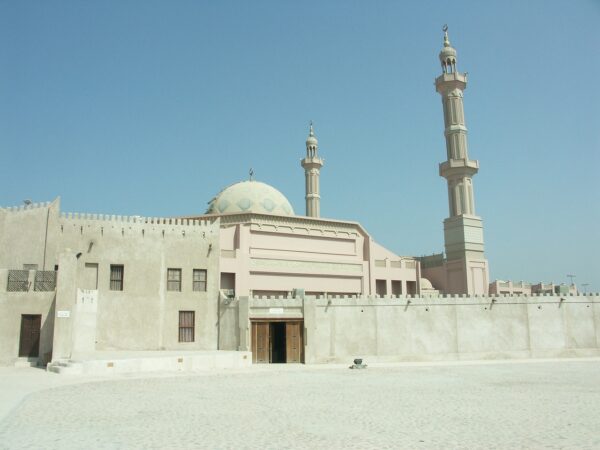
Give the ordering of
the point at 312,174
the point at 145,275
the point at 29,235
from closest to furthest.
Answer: the point at 29,235, the point at 145,275, the point at 312,174

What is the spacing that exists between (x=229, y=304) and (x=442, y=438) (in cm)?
1743

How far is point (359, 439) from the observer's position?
8.91 m

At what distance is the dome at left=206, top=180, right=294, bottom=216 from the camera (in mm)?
37031

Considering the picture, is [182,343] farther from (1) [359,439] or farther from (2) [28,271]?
(1) [359,439]

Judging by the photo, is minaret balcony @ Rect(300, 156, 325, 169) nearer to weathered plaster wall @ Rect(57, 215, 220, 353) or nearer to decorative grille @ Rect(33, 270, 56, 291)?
weathered plaster wall @ Rect(57, 215, 220, 353)

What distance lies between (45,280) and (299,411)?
14309 millimetres

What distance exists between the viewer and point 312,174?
1838 inches

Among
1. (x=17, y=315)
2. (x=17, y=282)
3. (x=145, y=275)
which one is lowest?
(x=17, y=315)

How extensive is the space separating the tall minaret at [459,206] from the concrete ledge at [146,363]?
20.5 meters

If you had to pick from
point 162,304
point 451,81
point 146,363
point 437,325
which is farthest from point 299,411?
point 451,81

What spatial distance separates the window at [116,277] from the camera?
24812mm

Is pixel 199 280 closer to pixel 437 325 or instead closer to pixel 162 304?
pixel 162 304

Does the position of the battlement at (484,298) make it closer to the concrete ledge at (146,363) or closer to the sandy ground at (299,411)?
the concrete ledge at (146,363)

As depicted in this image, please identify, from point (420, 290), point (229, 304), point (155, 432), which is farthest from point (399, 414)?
point (420, 290)
